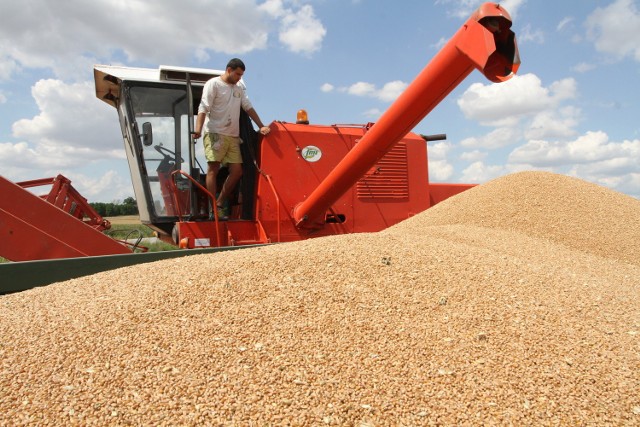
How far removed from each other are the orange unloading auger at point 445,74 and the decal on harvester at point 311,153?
753 mm

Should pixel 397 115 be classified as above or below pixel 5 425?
above

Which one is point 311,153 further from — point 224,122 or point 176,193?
point 176,193

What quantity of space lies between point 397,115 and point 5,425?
2.86 metres

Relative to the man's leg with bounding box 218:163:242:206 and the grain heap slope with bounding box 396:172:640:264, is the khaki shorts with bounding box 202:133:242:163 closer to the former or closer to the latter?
the man's leg with bounding box 218:163:242:206

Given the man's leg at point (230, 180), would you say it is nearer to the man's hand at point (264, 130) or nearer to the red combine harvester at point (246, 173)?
the red combine harvester at point (246, 173)

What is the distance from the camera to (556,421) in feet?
5.62

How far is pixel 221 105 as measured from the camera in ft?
14.8

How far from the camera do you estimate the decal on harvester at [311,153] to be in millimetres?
5012

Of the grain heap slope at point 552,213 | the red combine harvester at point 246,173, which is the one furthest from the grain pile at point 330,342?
the red combine harvester at point 246,173

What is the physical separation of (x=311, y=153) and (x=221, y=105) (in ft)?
3.48

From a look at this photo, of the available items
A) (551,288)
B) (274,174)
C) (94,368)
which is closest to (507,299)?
(551,288)

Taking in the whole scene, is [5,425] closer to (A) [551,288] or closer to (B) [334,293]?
(B) [334,293]

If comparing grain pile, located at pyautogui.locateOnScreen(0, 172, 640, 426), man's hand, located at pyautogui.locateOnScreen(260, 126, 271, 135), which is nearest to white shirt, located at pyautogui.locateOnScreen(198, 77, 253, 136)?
man's hand, located at pyautogui.locateOnScreen(260, 126, 271, 135)

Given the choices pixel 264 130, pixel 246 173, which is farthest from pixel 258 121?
pixel 246 173
